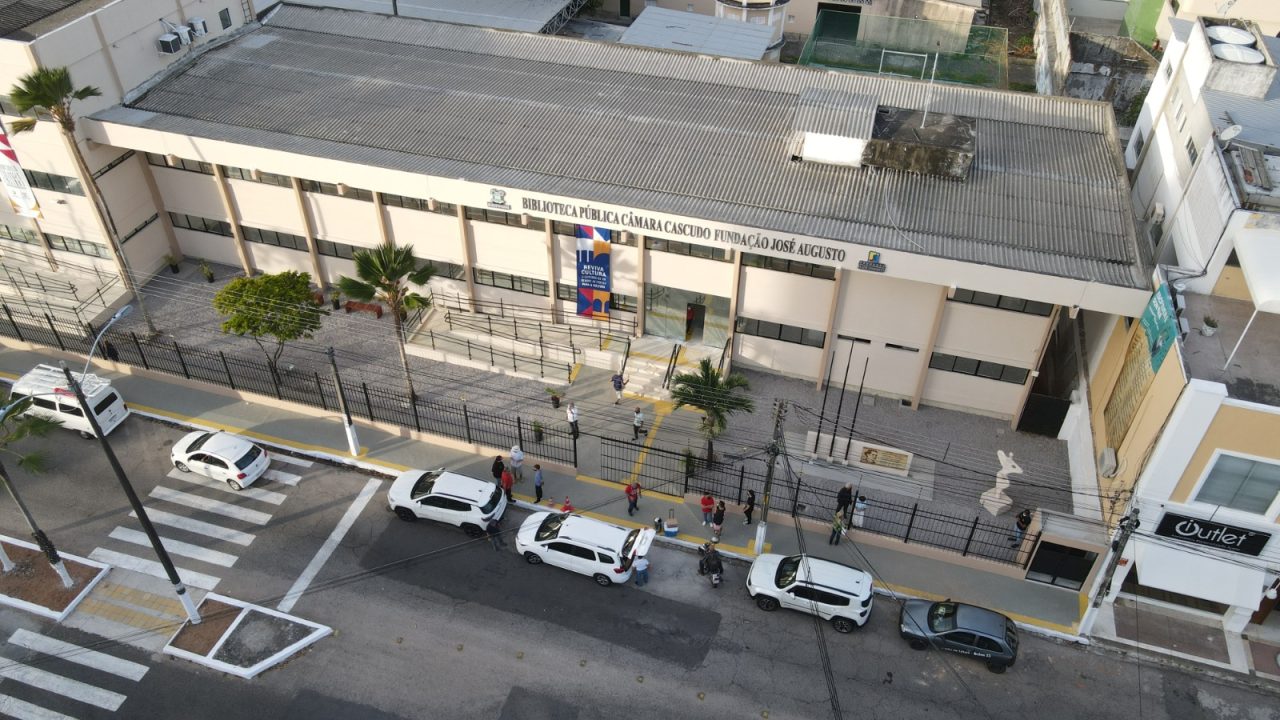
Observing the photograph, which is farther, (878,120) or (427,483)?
(878,120)

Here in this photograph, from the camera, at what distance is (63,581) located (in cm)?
2686

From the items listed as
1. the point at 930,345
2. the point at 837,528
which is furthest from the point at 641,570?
the point at 930,345

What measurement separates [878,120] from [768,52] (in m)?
20.2

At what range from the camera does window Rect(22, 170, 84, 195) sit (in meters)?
36.9

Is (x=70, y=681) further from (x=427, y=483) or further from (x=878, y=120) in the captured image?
(x=878, y=120)

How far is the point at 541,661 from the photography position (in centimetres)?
2517

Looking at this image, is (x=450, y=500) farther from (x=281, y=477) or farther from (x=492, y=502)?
(x=281, y=477)

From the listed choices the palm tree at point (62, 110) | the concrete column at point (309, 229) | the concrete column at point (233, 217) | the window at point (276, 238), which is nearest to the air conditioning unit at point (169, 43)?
the palm tree at point (62, 110)

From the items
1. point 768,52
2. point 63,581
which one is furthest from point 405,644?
point 768,52

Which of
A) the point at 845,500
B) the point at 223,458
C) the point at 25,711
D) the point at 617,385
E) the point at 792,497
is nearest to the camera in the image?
the point at 25,711

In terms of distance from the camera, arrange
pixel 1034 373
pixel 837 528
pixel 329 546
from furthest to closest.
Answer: pixel 1034 373, pixel 329 546, pixel 837 528

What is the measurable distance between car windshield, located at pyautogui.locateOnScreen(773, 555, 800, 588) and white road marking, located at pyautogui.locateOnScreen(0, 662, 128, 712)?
1867cm

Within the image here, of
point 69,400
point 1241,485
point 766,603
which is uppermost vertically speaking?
point 1241,485

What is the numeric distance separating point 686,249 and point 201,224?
22.7 m
